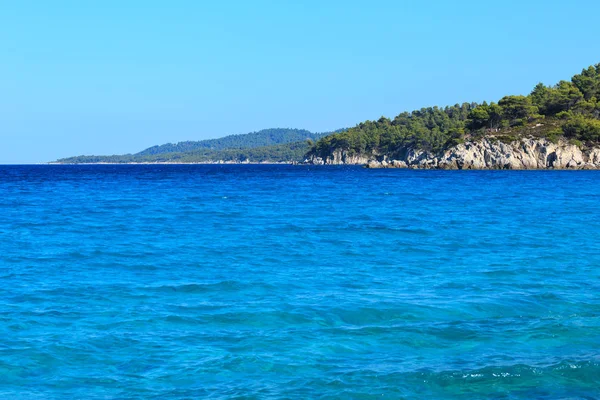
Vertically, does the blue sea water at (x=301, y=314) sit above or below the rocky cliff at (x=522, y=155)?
below

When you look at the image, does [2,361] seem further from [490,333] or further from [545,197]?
[545,197]

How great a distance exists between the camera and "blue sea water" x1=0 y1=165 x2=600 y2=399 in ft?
32.6

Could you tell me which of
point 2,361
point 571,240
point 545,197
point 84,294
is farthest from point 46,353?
point 545,197

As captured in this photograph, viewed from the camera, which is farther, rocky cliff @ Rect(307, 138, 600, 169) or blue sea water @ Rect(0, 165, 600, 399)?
rocky cliff @ Rect(307, 138, 600, 169)

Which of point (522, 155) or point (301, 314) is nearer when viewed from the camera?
point (301, 314)

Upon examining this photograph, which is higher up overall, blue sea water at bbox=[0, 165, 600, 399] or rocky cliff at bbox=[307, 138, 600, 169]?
rocky cliff at bbox=[307, 138, 600, 169]

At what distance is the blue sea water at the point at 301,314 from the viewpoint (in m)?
9.95

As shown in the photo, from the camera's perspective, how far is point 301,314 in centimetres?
1382

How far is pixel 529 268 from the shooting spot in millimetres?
19328

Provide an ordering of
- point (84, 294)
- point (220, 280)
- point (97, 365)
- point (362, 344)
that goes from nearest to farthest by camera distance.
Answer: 1. point (97, 365)
2. point (362, 344)
3. point (84, 294)
4. point (220, 280)

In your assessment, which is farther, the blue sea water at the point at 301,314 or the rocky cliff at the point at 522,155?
the rocky cliff at the point at 522,155

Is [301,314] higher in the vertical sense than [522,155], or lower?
lower

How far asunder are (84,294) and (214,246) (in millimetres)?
8868

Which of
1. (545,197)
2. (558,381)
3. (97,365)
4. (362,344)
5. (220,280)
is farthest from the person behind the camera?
(545,197)
